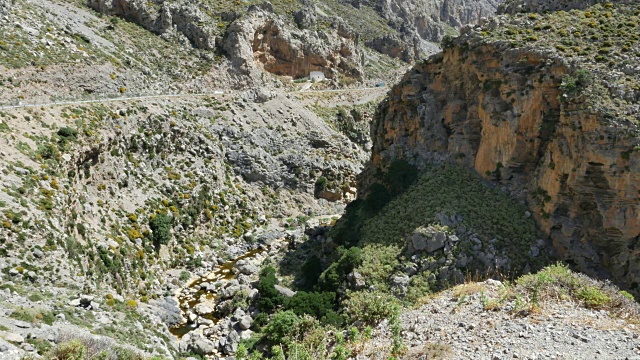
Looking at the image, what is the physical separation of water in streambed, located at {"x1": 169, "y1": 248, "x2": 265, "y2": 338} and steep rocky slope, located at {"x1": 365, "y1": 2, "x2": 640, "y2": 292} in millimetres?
17299

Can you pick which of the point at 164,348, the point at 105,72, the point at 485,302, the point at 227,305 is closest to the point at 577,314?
the point at 485,302

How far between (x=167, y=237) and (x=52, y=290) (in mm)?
14275

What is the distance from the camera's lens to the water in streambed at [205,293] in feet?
97.0

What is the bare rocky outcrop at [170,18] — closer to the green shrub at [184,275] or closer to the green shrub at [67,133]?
the green shrub at [67,133]

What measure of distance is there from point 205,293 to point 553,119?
88.6 ft

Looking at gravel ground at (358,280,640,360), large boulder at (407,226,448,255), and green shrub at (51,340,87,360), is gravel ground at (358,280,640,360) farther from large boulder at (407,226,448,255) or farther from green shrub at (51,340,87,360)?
large boulder at (407,226,448,255)

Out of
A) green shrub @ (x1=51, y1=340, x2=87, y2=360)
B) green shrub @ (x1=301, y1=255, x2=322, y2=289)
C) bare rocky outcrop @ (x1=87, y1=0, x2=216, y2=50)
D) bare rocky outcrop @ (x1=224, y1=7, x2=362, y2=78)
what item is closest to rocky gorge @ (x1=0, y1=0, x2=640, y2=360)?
green shrub @ (x1=51, y1=340, x2=87, y2=360)

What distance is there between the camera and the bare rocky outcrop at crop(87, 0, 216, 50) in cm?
6669

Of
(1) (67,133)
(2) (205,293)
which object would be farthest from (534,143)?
(1) (67,133)

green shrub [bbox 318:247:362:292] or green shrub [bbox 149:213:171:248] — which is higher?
green shrub [bbox 318:247:362:292]

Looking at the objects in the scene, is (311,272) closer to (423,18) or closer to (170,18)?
(170,18)

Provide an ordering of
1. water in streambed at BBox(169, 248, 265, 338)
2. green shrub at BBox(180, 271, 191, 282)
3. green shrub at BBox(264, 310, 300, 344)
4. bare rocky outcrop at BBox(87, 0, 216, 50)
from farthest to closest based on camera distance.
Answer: bare rocky outcrop at BBox(87, 0, 216, 50) < green shrub at BBox(180, 271, 191, 282) < water in streambed at BBox(169, 248, 265, 338) < green shrub at BBox(264, 310, 300, 344)

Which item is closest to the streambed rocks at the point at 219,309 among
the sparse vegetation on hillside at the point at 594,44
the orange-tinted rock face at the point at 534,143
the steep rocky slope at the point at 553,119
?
the orange-tinted rock face at the point at 534,143

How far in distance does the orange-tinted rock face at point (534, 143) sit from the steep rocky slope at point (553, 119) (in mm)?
64
